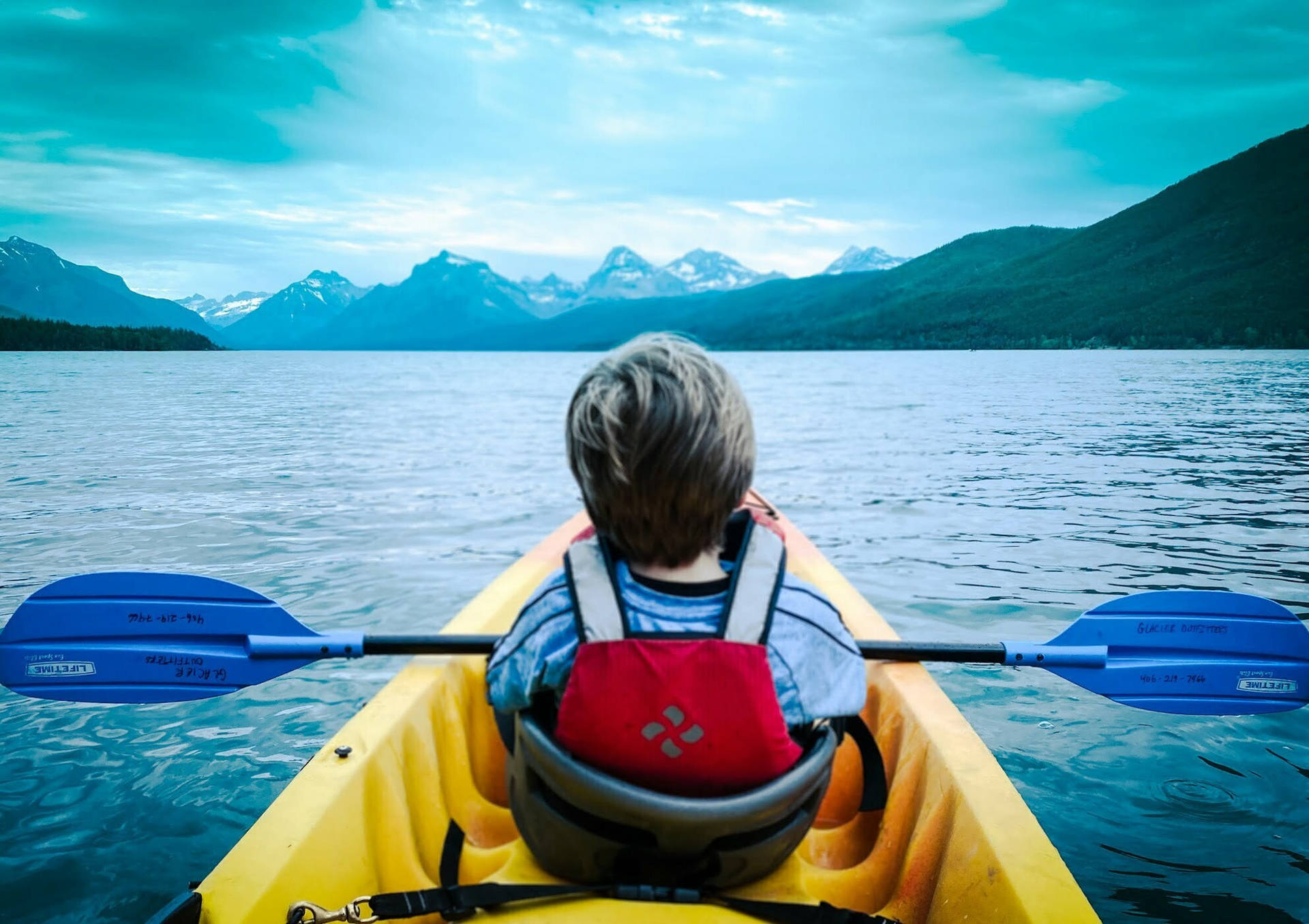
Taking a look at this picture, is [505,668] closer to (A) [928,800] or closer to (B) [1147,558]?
(A) [928,800]

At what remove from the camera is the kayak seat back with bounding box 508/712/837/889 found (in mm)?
1386

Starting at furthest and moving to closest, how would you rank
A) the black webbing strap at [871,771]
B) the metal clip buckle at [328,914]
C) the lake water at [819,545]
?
the lake water at [819,545], the black webbing strap at [871,771], the metal clip buckle at [328,914]

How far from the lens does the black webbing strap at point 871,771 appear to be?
2.25 metres

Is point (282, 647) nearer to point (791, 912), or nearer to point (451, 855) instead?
point (451, 855)

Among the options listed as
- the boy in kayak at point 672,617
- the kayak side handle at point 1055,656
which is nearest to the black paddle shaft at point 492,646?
the kayak side handle at point 1055,656

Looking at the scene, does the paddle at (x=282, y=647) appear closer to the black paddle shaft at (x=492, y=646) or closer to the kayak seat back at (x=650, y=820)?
the black paddle shaft at (x=492, y=646)

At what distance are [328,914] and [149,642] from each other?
1.76 metres

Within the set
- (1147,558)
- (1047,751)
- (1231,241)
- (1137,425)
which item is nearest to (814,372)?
(1137,425)

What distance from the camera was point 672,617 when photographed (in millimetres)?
1387

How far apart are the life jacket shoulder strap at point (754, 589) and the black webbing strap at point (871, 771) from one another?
103cm

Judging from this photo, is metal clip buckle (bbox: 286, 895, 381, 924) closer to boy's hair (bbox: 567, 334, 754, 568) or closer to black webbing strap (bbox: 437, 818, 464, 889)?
black webbing strap (bbox: 437, 818, 464, 889)

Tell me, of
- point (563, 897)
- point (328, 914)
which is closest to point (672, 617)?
point (563, 897)

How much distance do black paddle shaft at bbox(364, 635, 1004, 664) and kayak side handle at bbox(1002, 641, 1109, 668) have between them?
15 centimetres

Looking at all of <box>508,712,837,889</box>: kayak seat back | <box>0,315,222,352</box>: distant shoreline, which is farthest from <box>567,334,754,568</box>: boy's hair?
<box>0,315,222,352</box>: distant shoreline
